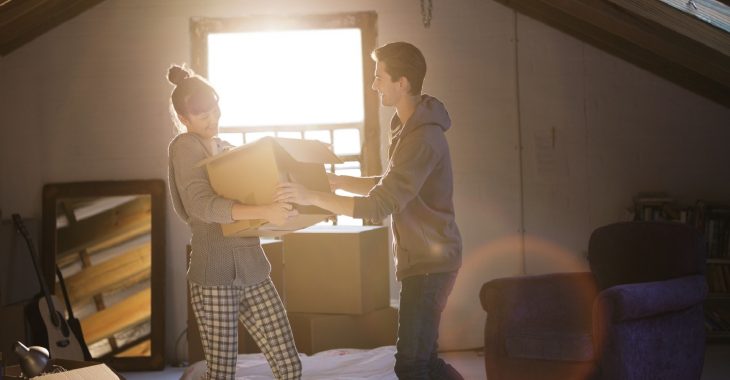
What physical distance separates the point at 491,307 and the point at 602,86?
2590 millimetres

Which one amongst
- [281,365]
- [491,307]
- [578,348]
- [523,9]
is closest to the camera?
[281,365]

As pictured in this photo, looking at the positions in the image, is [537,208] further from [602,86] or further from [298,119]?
[298,119]

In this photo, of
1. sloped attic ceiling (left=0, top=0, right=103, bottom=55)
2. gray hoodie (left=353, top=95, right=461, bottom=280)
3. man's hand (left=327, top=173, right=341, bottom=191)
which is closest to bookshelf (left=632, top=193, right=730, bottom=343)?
man's hand (left=327, top=173, right=341, bottom=191)

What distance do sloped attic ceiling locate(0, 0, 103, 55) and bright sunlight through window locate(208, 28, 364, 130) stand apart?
36.1 inches

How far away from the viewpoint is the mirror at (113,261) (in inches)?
220

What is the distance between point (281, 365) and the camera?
3.08 m

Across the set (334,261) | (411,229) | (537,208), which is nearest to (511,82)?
(537,208)

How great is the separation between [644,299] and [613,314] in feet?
0.48

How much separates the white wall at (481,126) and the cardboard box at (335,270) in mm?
1260

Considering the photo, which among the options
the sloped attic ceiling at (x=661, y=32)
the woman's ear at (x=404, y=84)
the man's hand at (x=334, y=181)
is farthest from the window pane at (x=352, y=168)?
the woman's ear at (x=404, y=84)

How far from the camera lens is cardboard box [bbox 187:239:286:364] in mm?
4750

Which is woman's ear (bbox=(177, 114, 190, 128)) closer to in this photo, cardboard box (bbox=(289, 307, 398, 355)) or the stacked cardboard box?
the stacked cardboard box

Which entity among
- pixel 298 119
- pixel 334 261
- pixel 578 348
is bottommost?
pixel 578 348

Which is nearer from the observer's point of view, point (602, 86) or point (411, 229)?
point (411, 229)
